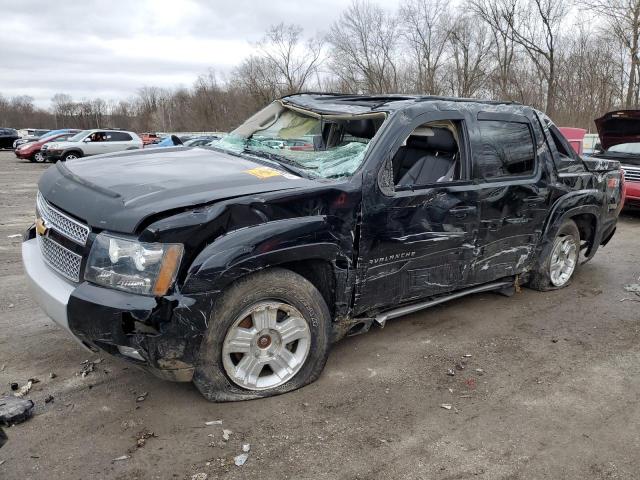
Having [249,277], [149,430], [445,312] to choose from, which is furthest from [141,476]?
[445,312]

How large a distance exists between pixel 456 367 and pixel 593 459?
1132 millimetres

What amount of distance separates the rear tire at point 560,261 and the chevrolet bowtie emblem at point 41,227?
4.34 m

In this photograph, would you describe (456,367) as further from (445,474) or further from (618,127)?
(618,127)

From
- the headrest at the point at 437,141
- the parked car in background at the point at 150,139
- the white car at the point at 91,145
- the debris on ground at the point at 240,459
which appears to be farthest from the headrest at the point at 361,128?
the parked car in background at the point at 150,139

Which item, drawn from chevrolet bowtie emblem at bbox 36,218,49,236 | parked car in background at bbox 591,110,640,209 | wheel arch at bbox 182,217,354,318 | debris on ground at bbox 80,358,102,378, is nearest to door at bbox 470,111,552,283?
wheel arch at bbox 182,217,354,318

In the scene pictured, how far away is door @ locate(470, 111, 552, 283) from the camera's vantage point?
13.4 ft

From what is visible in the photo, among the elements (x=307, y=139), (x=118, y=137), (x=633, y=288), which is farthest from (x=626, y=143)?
(x=118, y=137)

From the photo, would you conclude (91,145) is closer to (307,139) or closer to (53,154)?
(53,154)

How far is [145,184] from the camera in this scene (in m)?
2.95

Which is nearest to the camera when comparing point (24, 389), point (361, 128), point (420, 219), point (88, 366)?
point (24, 389)

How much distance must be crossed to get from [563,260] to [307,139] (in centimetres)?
322

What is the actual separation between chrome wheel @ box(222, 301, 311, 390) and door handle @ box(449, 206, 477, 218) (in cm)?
146

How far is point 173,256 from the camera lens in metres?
2.61

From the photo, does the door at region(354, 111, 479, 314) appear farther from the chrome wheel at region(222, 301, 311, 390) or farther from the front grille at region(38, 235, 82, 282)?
the front grille at region(38, 235, 82, 282)
